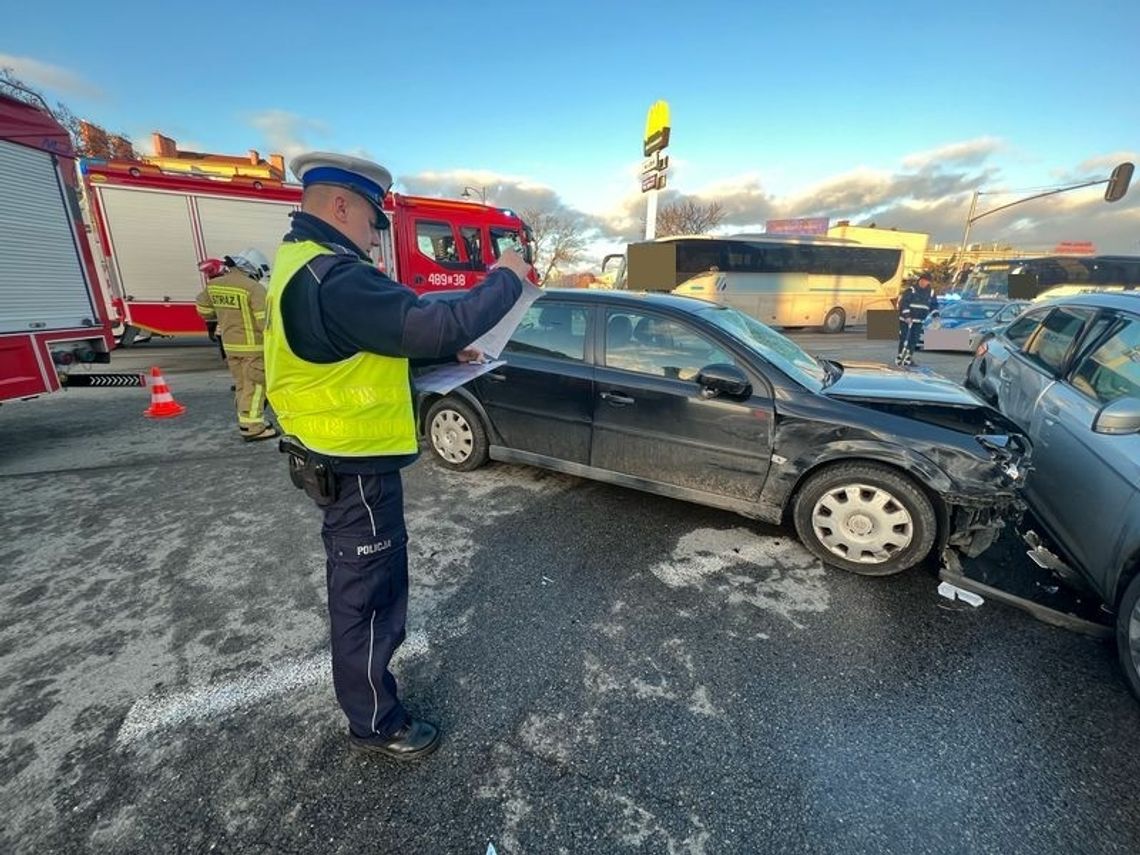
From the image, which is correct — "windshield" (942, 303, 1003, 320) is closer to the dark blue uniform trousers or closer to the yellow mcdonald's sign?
the yellow mcdonald's sign

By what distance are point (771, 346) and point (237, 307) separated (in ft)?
16.5

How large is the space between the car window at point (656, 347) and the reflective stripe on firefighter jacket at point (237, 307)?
3661mm

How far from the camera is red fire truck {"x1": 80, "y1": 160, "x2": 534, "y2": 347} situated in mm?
8898

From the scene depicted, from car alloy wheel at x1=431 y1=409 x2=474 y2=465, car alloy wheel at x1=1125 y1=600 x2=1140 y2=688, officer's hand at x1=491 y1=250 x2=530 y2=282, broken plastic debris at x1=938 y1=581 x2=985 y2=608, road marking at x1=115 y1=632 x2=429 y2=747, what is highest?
officer's hand at x1=491 y1=250 x2=530 y2=282

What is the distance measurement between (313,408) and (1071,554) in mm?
3817

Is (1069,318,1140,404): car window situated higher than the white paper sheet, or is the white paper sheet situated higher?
the white paper sheet

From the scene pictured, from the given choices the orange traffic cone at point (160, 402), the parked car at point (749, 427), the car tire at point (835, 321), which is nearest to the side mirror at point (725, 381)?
the parked car at point (749, 427)

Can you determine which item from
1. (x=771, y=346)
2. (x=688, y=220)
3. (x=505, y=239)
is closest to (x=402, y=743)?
(x=771, y=346)

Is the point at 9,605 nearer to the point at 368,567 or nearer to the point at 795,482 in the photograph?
the point at 368,567

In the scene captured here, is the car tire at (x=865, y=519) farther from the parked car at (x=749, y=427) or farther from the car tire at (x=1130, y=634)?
the car tire at (x=1130, y=634)

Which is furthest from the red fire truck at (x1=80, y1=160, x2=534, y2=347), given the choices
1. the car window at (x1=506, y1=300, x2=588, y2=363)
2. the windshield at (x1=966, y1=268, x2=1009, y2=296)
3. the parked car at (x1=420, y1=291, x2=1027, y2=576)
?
the windshield at (x1=966, y1=268, x2=1009, y2=296)

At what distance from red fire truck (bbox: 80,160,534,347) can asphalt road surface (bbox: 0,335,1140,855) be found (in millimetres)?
6307

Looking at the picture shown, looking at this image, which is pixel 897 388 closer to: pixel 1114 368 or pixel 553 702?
pixel 1114 368

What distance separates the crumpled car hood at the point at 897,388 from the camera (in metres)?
3.08
